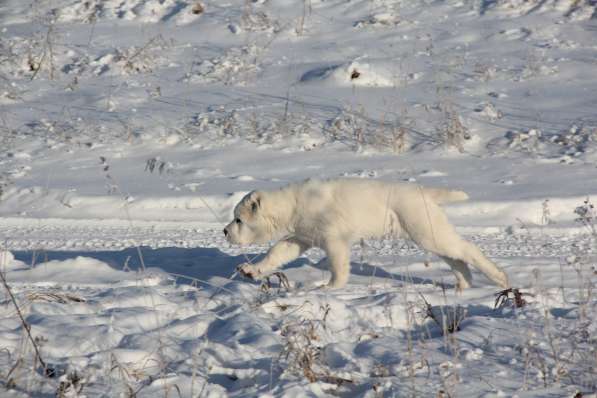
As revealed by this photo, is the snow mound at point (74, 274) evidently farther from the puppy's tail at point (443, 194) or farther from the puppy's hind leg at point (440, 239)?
the puppy's tail at point (443, 194)

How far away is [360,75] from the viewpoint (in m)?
12.1

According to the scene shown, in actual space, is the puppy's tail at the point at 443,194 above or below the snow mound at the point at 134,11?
above

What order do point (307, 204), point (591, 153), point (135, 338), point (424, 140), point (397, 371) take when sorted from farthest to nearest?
1. point (424, 140)
2. point (591, 153)
3. point (307, 204)
4. point (135, 338)
5. point (397, 371)

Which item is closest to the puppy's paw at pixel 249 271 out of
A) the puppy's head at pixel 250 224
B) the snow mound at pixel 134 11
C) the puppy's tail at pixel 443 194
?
the puppy's head at pixel 250 224

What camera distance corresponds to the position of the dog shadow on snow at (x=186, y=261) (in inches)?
258

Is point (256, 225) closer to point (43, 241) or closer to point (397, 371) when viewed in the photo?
point (43, 241)

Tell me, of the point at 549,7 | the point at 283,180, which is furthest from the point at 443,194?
the point at 549,7

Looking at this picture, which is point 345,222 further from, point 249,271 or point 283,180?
point 283,180

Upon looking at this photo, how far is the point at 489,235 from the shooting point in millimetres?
7430

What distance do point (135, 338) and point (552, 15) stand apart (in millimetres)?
11042

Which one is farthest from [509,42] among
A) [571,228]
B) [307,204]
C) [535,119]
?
[307,204]

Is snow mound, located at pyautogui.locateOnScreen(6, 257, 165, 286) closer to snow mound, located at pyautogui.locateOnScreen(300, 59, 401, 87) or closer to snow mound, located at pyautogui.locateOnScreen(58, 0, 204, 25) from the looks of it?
snow mound, located at pyautogui.locateOnScreen(300, 59, 401, 87)

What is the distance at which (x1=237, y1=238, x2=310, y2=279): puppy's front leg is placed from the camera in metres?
6.18

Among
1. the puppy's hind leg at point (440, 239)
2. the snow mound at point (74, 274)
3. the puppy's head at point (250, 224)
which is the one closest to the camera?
the puppy's hind leg at point (440, 239)
